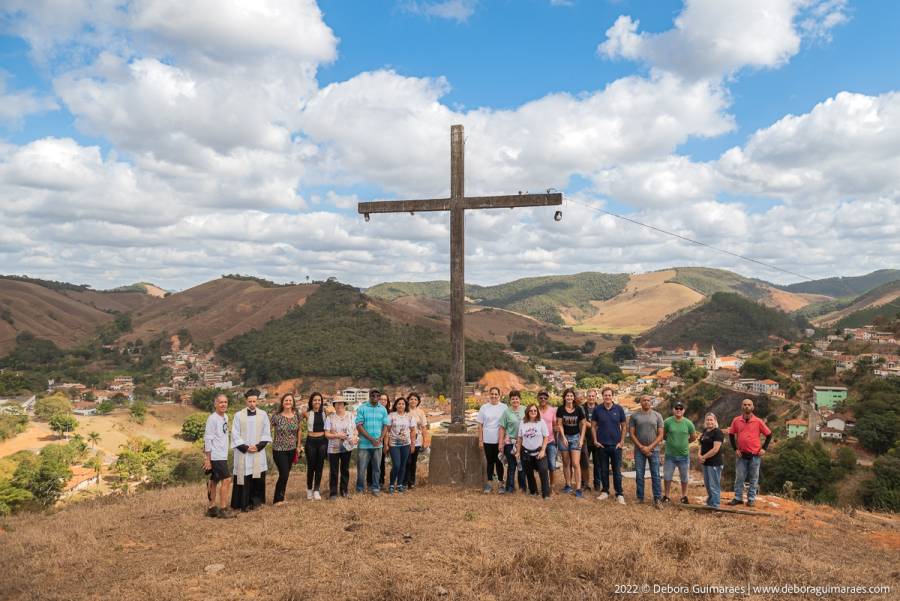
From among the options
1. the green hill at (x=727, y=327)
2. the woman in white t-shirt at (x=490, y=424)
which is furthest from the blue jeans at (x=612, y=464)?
the green hill at (x=727, y=327)

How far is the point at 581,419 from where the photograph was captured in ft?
25.0

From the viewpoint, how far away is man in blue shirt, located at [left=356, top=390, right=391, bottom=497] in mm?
7473

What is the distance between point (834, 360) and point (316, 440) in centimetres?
6960

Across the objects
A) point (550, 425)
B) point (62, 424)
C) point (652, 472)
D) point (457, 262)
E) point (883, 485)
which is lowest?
point (62, 424)

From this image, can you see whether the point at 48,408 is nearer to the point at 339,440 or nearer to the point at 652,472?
the point at 339,440

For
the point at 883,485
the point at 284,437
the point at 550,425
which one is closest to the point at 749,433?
the point at 550,425

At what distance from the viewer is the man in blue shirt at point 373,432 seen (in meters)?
7.47

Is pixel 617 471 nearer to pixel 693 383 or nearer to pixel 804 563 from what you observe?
pixel 804 563

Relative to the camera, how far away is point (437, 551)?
483cm

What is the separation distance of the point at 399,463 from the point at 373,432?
623mm

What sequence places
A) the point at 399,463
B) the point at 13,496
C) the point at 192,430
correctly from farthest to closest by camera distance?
the point at 192,430, the point at 13,496, the point at 399,463

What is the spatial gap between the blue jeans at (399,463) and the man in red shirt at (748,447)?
15.0ft

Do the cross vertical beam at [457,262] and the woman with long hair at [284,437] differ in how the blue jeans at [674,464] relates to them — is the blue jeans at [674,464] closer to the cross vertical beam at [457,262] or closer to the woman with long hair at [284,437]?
the cross vertical beam at [457,262]

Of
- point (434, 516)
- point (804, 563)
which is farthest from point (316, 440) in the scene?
point (804, 563)
